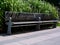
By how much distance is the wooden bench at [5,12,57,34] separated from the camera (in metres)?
11.2

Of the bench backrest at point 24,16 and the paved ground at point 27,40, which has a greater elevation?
the bench backrest at point 24,16

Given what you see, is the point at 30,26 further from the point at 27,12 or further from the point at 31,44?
the point at 31,44

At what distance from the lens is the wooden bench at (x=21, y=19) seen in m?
11.2

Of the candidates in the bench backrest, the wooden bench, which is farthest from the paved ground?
the bench backrest

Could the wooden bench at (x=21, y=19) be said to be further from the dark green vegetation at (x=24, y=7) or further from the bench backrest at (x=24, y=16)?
the dark green vegetation at (x=24, y=7)

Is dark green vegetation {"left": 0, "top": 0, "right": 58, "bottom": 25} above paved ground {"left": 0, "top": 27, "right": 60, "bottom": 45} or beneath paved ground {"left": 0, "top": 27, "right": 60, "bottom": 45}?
above

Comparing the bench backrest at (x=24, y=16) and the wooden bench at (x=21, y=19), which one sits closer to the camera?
the wooden bench at (x=21, y=19)

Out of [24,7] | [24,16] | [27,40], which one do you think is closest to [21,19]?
[24,16]

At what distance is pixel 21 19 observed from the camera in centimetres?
1264

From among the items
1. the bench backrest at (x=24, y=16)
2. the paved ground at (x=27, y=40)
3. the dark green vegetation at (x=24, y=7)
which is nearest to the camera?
the paved ground at (x=27, y=40)

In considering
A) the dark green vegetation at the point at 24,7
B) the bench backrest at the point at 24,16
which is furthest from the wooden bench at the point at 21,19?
the dark green vegetation at the point at 24,7

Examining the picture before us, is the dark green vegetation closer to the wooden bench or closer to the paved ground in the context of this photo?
the wooden bench

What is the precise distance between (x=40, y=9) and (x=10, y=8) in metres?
3.78

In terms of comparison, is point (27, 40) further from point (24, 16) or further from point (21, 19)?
point (24, 16)
